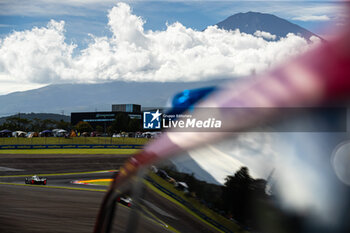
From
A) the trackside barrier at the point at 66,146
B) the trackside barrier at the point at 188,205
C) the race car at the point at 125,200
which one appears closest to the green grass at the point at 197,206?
the trackside barrier at the point at 188,205

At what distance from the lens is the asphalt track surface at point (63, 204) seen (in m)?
2.17

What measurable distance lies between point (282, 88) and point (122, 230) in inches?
70.2

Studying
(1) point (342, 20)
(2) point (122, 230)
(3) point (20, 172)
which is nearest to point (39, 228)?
(2) point (122, 230)

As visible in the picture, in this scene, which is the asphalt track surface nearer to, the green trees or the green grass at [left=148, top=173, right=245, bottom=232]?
the green grass at [left=148, top=173, right=245, bottom=232]

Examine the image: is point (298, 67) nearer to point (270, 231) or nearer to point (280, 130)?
point (280, 130)

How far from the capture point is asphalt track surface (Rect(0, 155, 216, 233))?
2174 millimetres

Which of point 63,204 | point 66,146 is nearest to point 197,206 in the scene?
point 63,204

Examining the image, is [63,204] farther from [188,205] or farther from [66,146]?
[66,146]

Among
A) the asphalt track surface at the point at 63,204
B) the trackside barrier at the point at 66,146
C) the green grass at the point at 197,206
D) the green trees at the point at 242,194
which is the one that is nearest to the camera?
the green trees at the point at 242,194

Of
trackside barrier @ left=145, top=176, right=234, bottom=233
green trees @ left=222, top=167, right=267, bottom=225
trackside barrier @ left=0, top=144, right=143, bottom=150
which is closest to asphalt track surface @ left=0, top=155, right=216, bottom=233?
trackside barrier @ left=145, top=176, right=234, bottom=233

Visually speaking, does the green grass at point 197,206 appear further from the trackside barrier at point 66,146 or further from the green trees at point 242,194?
the trackside barrier at point 66,146

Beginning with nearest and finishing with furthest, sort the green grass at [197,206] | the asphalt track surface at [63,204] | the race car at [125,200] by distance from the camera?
1. the green grass at [197,206]
2. the asphalt track surface at [63,204]
3. the race car at [125,200]

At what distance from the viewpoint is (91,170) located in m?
31.5

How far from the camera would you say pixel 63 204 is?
13516mm
